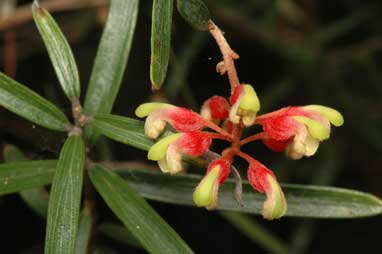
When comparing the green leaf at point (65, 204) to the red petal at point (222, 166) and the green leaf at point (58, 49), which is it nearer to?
the green leaf at point (58, 49)

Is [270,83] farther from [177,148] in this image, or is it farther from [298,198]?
[177,148]

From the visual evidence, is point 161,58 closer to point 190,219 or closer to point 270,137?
point 270,137

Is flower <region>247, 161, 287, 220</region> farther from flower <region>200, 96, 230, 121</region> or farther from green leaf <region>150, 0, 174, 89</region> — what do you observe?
green leaf <region>150, 0, 174, 89</region>


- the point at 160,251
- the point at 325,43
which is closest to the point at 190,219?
the point at 325,43

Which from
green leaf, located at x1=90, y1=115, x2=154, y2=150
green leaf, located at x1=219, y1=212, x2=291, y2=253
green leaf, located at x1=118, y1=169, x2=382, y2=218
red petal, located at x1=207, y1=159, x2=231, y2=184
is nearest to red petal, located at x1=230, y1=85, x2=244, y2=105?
red petal, located at x1=207, y1=159, x2=231, y2=184

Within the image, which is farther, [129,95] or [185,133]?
[129,95]

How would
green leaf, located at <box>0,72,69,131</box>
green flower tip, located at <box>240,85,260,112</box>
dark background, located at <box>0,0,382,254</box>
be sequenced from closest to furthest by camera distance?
green flower tip, located at <box>240,85,260,112</box> → green leaf, located at <box>0,72,69,131</box> → dark background, located at <box>0,0,382,254</box>

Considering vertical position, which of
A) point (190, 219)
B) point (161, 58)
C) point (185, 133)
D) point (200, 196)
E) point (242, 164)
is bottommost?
point (190, 219)
